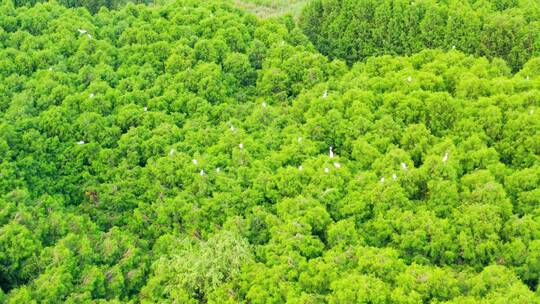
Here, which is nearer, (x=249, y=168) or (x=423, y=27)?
(x=249, y=168)

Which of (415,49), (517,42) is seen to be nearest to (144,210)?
(415,49)

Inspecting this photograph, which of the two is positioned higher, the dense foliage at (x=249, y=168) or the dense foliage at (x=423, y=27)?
the dense foliage at (x=423, y=27)

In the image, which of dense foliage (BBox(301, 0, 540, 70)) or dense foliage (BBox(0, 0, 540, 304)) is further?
dense foliage (BBox(301, 0, 540, 70))

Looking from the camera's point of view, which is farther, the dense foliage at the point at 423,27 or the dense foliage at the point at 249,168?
the dense foliage at the point at 423,27

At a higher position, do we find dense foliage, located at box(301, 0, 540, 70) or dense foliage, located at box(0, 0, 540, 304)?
dense foliage, located at box(301, 0, 540, 70)

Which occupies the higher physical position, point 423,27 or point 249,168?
point 423,27
